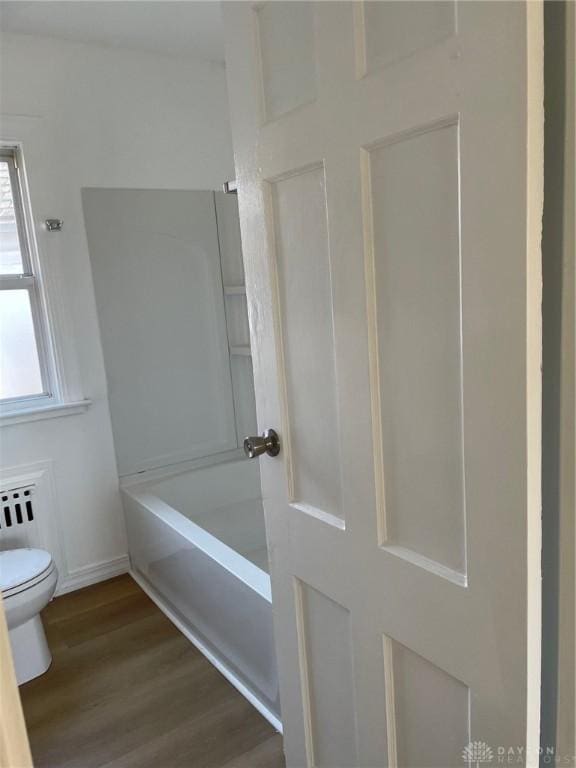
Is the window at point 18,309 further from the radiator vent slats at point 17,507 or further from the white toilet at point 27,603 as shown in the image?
the white toilet at point 27,603

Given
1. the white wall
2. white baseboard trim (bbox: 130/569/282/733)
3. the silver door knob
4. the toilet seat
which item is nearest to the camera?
the silver door knob

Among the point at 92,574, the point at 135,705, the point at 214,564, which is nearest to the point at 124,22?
the point at 214,564

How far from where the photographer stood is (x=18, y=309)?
2.58 m

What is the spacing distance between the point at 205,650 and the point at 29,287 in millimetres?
1712

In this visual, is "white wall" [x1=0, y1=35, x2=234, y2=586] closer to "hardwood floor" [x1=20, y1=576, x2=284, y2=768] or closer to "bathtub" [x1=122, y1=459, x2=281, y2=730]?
"bathtub" [x1=122, y1=459, x2=281, y2=730]

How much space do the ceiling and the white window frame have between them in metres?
0.49

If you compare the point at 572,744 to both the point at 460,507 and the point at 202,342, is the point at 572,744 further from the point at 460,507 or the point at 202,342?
the point at 202,342

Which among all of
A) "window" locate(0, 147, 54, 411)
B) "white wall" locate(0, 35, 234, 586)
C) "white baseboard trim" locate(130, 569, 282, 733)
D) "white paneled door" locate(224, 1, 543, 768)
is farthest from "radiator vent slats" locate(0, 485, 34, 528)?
"white paneled door" locate(224, 1, 543, 768)

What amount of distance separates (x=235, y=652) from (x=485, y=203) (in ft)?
5.89

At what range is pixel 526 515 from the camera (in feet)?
2.54

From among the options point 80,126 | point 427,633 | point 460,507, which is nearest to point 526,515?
point 460,507

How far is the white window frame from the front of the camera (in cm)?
249

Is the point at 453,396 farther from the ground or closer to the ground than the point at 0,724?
farther from the ground

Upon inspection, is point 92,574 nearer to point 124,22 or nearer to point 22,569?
point 22,569
